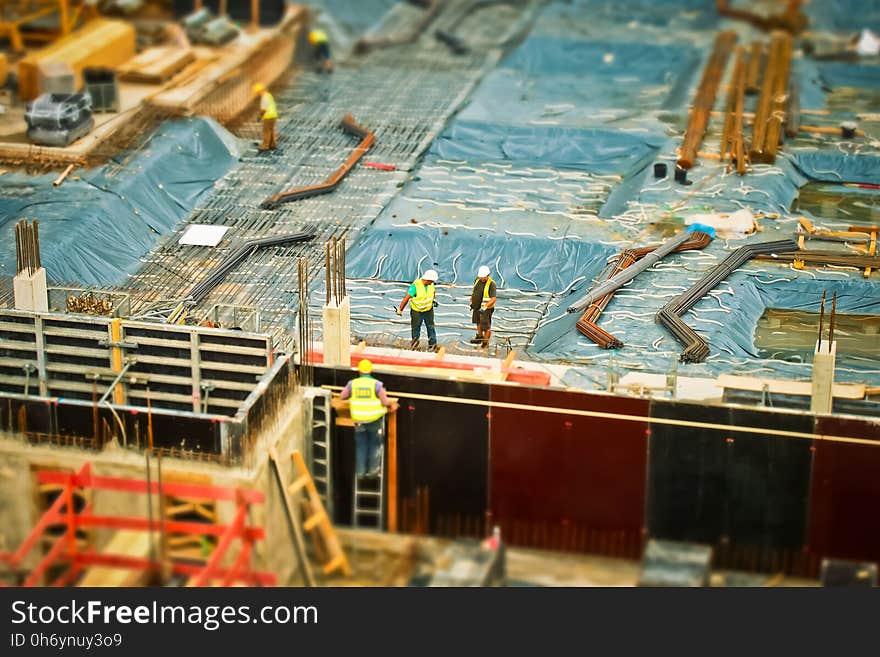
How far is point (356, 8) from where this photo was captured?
4903 centimetres

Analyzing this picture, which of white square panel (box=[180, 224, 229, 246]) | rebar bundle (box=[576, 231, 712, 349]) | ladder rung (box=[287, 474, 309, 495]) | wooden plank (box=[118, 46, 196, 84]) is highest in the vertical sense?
wooden plank (box=[118, 46, 196, 84])

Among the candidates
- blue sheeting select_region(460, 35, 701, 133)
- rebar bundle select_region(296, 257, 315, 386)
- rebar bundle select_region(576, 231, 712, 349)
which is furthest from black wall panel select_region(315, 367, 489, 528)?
blue sheeting select_region(460, 35, 701, 133)

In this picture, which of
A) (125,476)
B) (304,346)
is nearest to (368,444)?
(304,346)

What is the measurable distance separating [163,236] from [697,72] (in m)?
15.9

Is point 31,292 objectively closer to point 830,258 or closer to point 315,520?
point 315,520

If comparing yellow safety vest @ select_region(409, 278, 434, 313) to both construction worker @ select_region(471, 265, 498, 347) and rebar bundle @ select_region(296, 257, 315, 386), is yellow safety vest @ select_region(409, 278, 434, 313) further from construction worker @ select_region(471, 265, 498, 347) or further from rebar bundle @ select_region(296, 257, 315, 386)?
rebar bundle @ select_region(296, 257, 315, 386)

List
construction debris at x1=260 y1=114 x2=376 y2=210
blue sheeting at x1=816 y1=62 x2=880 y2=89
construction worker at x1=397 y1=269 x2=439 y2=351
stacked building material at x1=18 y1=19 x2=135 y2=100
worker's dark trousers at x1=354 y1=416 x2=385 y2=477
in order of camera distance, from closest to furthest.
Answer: worker's dark trousers at x1=354 y1=416 x2=385 y2=477
construction worker at x1=397 y1=269 x2=439 y2=351
construction debris at x1=260 y1=114 x2=376 y2=210
stacked building material at x1=18 y1=19 x2=135 y2=100
blue sheeting at x1=816 y1=62 x2=880 y2=89

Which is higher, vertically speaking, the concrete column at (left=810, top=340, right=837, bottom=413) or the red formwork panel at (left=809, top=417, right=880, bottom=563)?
the concrete column at (left=810, top=340, right=837, bottom=413)

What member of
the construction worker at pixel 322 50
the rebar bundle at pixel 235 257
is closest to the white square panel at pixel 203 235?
the rebar bundle at pixel 235 257

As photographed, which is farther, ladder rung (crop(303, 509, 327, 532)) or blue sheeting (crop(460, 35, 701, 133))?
blue sheeting (crop(460, 35, 701, 133))

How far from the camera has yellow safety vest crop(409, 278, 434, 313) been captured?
2836 centimetres
